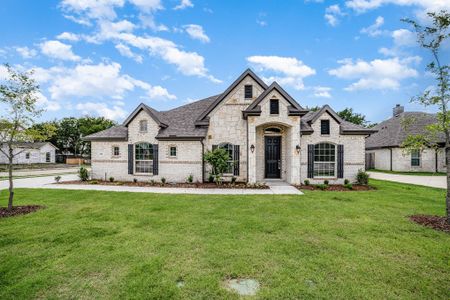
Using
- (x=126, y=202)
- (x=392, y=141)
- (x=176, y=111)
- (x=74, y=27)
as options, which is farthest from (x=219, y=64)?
(x=392, y=141)

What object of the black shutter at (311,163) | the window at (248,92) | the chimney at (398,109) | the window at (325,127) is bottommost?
the black shutter at (311,163)

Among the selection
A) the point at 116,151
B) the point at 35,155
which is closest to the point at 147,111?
the point at 116,151

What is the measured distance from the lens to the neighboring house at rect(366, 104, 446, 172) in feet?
75.3

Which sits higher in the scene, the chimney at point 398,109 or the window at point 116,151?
the chimney at point 398,109

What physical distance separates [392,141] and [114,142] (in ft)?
89.3

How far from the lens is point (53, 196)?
10641 mm

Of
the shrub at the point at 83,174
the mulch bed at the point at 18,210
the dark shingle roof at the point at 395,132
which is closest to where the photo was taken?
the mulch bed at the point at 18,210

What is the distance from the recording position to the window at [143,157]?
15688 mm

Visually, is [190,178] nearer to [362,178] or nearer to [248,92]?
[248,92]

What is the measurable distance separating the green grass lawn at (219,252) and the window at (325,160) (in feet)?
20.8

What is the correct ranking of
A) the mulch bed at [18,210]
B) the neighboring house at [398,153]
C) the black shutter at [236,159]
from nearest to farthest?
1. the mulch bed at [18,210]
2. the black shutter at [236,159]
3. the neighboring house at [398,153]

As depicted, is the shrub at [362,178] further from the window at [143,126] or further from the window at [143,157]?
the window at [143,126]

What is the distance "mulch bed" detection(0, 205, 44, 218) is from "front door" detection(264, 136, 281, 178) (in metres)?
12.4

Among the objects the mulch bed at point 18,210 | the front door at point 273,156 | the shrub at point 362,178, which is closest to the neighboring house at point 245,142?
the front door at point 273,156
